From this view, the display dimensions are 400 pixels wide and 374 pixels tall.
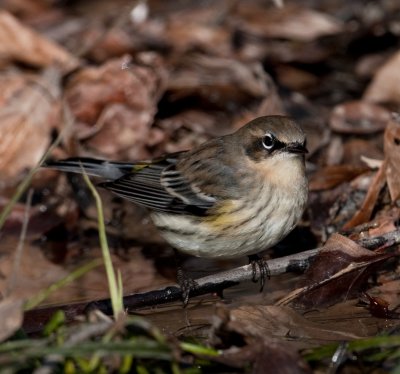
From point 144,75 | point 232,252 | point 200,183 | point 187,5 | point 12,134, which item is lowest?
point 232,252

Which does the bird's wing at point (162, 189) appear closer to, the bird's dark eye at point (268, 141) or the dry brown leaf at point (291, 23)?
the bird's dark eye at point (268, 141)

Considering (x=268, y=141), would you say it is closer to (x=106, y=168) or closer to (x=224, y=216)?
(x=224, y=216)

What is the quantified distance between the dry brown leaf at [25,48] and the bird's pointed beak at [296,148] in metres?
3.37

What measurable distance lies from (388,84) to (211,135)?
1469mm

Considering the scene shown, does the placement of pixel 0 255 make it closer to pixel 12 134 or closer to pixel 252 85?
pixel 12 134

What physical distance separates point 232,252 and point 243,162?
0.56m

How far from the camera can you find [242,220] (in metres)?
4.86

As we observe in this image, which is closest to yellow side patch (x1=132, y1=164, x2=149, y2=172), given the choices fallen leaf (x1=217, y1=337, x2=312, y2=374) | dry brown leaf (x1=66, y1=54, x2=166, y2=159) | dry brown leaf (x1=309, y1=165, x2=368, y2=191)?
dry brown leaf (x1=309, y1=165, x2=368, y2=191)

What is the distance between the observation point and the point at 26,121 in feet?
22.8

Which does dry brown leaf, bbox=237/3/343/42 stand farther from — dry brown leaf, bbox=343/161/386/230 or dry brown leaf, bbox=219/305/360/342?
dry brown leaf, bbox=219/305/360/342

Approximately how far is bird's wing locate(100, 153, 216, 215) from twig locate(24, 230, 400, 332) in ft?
2.09

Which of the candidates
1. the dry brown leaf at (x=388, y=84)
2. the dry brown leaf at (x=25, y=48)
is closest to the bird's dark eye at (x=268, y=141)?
the dry brown leaf at (x=388, y=84)

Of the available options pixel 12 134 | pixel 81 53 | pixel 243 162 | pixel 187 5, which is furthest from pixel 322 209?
pixel 187 5

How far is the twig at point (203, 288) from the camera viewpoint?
4109mm
